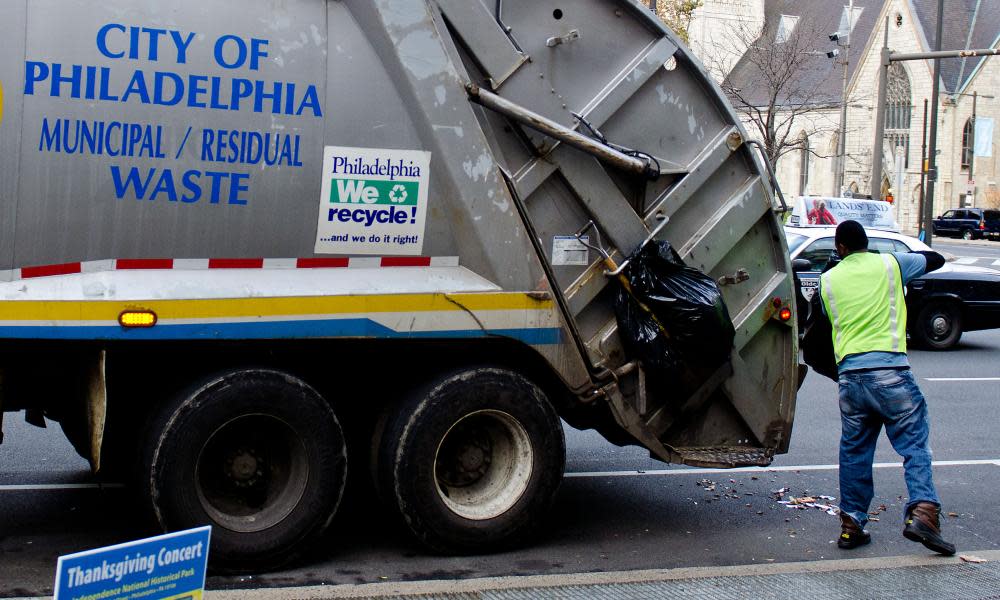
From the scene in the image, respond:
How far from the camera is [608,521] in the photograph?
277 inches

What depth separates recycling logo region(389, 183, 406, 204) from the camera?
5.71 m

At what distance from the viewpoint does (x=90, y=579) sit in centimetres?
303

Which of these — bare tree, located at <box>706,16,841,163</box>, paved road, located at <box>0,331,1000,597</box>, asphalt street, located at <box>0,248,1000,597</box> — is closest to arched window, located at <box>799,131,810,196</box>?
bare tree, located at <box>706,16,841,163</box>

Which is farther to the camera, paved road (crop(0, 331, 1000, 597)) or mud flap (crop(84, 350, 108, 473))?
paved road (crop(0, 331, 1000, 597))

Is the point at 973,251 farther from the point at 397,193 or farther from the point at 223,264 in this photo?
the point at 223,264

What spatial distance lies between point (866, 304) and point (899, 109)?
69.2m

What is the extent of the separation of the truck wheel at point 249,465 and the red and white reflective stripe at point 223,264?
48 centimetres

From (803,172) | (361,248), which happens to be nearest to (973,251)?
(803,172)

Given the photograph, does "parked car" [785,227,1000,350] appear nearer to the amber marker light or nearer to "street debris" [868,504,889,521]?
"street debris" [868,504,889,521]

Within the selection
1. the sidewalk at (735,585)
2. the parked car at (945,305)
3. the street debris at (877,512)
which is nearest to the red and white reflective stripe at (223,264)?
the sidewalk at (735,585)

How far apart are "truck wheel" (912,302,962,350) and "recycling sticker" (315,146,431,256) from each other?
38.5ft

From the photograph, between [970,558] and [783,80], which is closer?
[970,558]

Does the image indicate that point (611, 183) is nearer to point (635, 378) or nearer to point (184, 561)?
point (635, 378)

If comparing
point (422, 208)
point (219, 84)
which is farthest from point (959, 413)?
point (219, 84)
